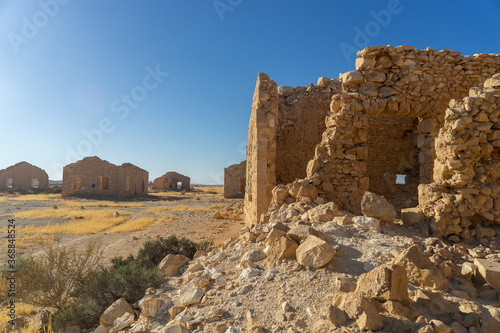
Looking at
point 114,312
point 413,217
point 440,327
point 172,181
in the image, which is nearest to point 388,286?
point 440,327

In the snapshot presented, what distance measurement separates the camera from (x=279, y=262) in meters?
3.31

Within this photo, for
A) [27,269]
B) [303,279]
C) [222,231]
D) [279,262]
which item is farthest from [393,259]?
[222,231]

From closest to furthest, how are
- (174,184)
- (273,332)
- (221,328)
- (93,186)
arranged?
(273,332) < (221,328) < (93,186) < (174,184)

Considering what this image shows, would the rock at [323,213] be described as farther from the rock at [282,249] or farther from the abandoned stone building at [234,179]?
the abandoned stone building at [234,179]

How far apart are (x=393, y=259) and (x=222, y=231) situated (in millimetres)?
6782

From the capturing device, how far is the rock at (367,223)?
3889 millimetres

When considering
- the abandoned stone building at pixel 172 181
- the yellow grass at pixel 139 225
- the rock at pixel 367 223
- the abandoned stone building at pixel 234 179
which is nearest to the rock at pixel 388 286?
the rock at pixel 367 223

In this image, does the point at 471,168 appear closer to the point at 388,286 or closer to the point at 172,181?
the point at 388,286

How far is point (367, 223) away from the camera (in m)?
3.95

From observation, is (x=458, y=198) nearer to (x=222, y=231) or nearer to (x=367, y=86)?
(x=367, y=86)

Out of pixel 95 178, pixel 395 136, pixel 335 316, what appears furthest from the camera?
pixel 95 178

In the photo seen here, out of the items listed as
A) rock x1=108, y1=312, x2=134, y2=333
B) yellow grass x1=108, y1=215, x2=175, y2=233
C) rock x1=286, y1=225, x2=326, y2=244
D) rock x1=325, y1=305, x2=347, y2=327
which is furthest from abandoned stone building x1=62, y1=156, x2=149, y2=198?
rock x1=325, y1=305, x2=347, y2=327

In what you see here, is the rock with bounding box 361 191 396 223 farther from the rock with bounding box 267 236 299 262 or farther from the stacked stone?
the rock with bounding box 267 236 299 262

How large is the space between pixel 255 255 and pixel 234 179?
71.1 feet
